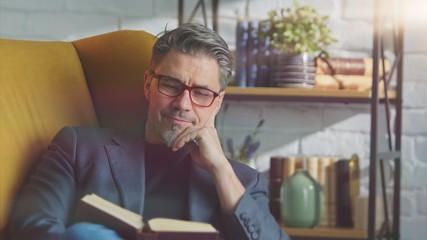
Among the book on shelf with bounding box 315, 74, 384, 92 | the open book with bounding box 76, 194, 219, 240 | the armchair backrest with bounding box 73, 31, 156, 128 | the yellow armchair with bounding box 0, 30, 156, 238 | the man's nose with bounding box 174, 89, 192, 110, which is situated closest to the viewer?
the open book with bounding box 76, 194, 219, 240

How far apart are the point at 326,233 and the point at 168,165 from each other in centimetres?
107

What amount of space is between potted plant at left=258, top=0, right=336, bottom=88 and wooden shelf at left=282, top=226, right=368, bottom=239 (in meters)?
0.38

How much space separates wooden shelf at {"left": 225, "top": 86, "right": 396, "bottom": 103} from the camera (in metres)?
1.97

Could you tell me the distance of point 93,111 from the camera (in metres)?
1.20

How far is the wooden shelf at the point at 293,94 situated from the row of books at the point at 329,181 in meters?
0.18

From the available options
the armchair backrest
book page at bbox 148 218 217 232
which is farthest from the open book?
the armchair backrest

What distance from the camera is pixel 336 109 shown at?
87.5 inches

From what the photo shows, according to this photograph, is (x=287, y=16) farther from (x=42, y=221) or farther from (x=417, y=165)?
(x=42, y=221)

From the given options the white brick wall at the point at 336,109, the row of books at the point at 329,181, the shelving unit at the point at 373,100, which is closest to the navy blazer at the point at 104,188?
the shelving unit at the point at 373,100

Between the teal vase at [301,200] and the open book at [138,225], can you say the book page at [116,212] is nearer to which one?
the open book at [138,225]

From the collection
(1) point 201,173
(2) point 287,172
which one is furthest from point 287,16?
(1) point 201,173

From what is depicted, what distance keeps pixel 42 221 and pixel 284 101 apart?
52.5 inches

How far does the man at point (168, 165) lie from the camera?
0.91m

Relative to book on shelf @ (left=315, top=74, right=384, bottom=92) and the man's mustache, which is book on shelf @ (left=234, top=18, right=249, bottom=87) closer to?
book on shelf @ (left=315, top=74, right=384, bottom=92)
